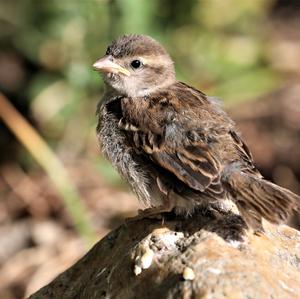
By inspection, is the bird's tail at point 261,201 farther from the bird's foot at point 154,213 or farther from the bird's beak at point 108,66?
the bird's beak at point 108,66

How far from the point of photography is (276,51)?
847 centimetres

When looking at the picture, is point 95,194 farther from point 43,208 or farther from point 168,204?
point 168,204

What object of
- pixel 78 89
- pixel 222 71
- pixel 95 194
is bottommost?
pixel 95 194

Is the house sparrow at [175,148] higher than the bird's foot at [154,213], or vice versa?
the house sparrow at [175,148]

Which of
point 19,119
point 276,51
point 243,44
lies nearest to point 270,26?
point 276,51

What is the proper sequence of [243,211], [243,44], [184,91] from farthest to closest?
[243,44], [184,91], [243,211]

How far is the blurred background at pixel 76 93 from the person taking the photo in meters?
6.62

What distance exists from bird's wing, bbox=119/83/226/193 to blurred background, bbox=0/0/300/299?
2.04m

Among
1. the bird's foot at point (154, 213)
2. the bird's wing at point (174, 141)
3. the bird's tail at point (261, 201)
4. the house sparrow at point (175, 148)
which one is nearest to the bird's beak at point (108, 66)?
the house sparrow at point (175, 148)

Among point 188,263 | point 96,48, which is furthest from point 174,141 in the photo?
point 96,48

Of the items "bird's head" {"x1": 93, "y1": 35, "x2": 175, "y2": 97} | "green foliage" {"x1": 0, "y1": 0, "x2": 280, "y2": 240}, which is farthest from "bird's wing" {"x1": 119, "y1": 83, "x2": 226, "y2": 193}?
"green foliage" {"x1": 0, "y1": 0, "x2": 280, "y2": 240}

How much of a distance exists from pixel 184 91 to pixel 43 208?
296 cm

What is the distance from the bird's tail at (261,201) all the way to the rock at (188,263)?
8cm

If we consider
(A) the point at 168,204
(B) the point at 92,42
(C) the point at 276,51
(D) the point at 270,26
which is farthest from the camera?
Result: (D) the point at 270,26
